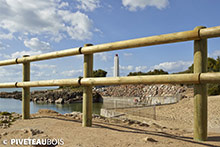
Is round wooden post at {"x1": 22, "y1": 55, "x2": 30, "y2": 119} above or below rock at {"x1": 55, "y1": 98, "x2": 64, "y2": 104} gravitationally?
above

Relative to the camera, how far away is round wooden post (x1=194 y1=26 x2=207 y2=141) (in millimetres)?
3016

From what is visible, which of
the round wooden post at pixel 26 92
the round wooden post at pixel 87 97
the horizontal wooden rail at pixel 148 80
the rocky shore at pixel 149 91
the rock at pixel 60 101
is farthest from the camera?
the rock at pixel 60 101

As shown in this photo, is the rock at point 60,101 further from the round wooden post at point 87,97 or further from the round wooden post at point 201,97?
the round wooden post at point 201,97

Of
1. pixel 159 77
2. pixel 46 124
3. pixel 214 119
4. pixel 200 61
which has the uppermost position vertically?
pixel 200 61

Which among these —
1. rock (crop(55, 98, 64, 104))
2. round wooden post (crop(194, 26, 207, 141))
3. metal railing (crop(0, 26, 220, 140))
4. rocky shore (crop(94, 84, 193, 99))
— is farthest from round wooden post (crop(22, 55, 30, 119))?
rock (crop(55, 98, 64, 104))

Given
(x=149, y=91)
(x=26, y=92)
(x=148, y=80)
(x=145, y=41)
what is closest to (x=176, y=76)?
(x=148, y=80)

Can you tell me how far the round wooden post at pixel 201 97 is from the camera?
119 inches

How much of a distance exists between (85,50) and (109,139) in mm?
1943

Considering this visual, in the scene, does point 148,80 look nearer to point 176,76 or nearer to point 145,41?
point 176,76

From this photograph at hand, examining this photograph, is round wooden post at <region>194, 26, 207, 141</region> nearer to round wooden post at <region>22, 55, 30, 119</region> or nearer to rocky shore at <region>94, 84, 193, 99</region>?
round wooden post at <region>22, 55, 30, 119</region>

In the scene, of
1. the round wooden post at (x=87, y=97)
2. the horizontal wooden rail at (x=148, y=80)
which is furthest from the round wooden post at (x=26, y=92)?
the round wooden post at (x=87, y=97)

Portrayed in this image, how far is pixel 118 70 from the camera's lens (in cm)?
4716

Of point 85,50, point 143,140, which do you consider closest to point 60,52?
point 85,50

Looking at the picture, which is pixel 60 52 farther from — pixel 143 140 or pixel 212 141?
pixel 212 141
